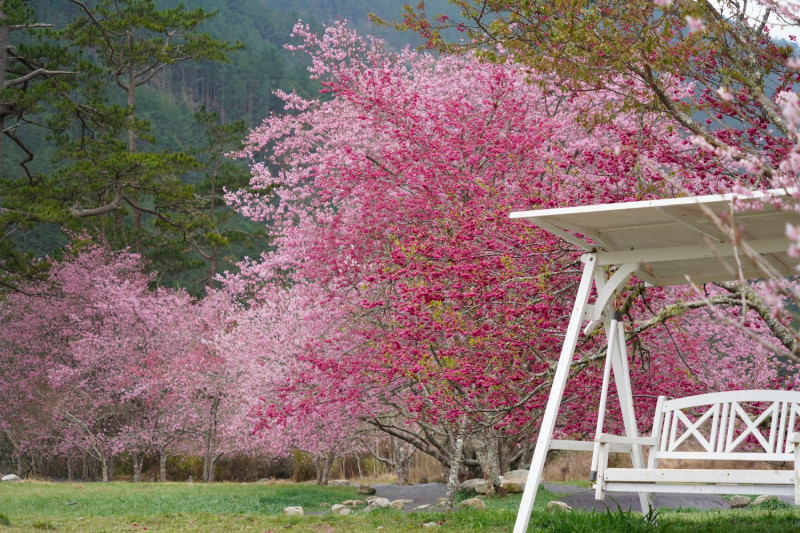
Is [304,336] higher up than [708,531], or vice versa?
[304,336]

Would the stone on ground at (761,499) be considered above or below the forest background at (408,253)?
below

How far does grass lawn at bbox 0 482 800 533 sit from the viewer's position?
18.9 ft

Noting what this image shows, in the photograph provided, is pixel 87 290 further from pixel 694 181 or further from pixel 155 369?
pixel 694 181

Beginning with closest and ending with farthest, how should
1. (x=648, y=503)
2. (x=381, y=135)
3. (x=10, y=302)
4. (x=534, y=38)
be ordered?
(x=648, y=503) → (x=534, y=38) → (x=381, y=135) → (x=10, y=302)

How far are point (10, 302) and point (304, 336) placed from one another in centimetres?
1346

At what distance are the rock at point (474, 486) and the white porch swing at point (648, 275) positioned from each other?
5783mm

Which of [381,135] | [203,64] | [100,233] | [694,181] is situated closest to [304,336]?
[381,135]

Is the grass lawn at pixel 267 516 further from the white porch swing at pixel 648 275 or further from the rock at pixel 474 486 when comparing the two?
the rock at pixel 474 486

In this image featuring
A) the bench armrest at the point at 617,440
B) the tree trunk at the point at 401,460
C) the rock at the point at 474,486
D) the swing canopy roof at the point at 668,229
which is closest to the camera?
the swing canopy roof at the point at 668,229

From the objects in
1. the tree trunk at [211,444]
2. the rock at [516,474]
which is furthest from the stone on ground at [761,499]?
the tree trunk at [211,444]

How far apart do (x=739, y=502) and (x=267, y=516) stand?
18.8ft

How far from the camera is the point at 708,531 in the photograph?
5.62m

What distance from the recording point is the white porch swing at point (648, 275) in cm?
438

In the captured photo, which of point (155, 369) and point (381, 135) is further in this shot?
point (155, 369)
